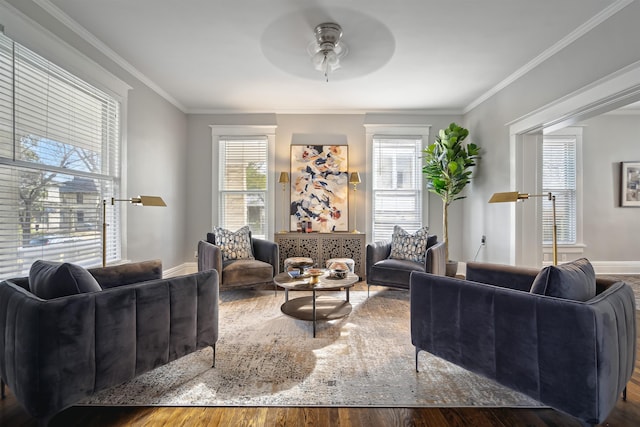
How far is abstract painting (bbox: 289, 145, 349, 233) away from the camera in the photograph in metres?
4.90

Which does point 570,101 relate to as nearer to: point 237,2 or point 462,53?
point 462,53

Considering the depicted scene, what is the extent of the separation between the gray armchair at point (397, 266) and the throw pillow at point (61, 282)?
285 centimetres

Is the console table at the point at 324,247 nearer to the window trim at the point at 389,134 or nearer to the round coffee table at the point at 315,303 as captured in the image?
the window trim at the point at 389,134

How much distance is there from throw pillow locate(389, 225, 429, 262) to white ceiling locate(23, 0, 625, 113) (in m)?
2.03

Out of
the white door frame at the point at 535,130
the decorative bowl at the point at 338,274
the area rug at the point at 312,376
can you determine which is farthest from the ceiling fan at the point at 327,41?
the area rug at the point at 312,376

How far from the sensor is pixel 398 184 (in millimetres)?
5020

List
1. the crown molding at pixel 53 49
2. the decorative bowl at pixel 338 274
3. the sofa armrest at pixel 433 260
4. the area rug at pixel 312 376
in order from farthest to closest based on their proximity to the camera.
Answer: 1. the sofa armrest at pixel 433 260
2. the decorative bowl at pixel 338 274
3. the crown molding at pixel 53 49
4. the area rug at pixel 312 376

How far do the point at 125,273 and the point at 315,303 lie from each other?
64.3 inches

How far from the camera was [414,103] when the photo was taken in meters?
4.61

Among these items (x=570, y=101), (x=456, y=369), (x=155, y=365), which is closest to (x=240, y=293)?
(x=155, y=365)

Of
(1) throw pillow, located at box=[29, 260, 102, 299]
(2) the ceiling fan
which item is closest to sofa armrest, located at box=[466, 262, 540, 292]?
(2) the ceiling fan

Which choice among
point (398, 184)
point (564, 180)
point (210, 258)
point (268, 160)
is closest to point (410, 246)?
point (398, 184)

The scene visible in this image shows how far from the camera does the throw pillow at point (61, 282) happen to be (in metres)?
1.53

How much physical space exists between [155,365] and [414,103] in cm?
460
